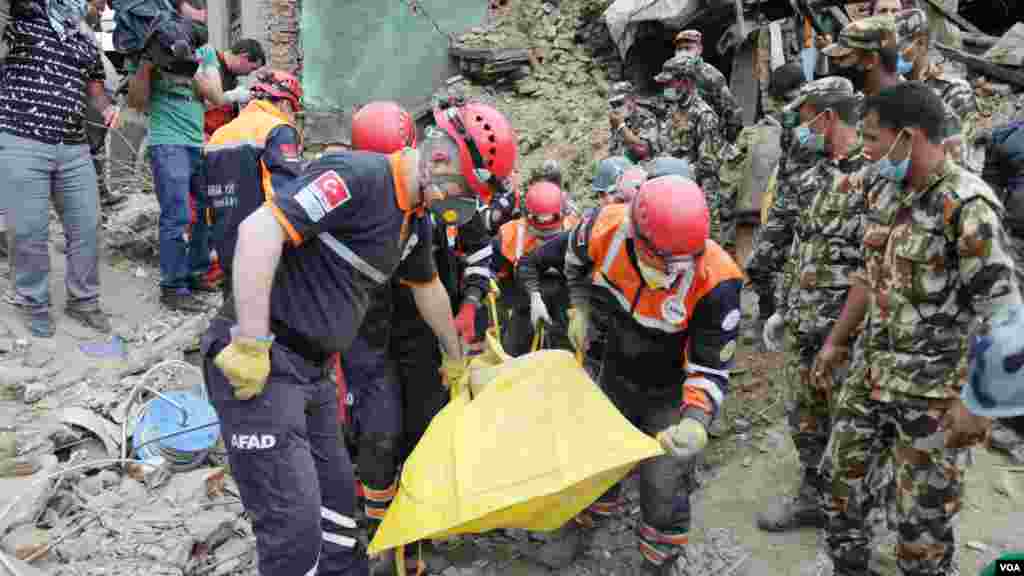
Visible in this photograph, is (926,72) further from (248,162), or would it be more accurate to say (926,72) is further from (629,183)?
(248,162)

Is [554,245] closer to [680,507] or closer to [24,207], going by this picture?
[680,507]

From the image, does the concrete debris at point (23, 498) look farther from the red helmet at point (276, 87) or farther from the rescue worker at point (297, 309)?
the red helmet at point (276, 87)

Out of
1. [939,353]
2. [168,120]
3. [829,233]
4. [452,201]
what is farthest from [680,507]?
[168,120]

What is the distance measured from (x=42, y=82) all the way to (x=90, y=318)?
1.64 m

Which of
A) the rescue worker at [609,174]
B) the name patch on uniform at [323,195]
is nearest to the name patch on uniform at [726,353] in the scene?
the name patch on uniform at [323,195]

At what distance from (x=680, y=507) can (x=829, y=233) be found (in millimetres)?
1530

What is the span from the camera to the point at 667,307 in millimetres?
3320

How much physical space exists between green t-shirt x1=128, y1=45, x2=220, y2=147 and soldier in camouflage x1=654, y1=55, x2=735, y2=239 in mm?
3966

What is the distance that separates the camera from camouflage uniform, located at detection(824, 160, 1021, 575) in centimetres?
266

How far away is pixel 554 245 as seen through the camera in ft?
13.3

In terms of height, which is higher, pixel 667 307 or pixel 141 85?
pixel 141 85

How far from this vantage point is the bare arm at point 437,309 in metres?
3.31

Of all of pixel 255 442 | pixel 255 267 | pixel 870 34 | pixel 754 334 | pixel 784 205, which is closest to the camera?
pixel 255 267

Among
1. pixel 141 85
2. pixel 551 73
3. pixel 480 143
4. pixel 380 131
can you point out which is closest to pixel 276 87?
pixel 380 131
